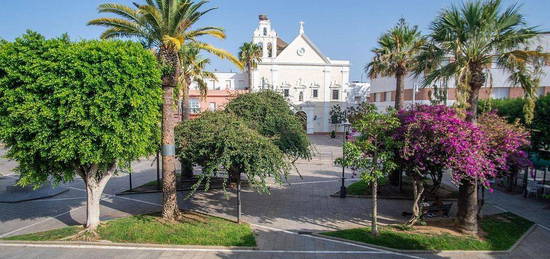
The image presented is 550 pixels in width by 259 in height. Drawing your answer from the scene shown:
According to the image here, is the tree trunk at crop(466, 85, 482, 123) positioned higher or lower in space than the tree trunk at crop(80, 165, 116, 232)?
higher

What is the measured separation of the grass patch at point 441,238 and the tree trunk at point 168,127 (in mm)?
6273

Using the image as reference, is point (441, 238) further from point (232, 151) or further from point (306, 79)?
point (306, 79)

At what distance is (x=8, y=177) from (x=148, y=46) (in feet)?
65.2

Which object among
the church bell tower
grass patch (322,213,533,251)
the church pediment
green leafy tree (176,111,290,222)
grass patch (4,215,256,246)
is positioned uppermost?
the church bell tower

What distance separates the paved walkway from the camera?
1098cm

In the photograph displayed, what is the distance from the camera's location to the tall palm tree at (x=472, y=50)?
37.1 feet

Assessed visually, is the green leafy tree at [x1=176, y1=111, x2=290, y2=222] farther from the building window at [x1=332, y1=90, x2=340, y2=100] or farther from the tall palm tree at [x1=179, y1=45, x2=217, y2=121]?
the building window at [x1=332, y1=90, x2=340, y2=100]

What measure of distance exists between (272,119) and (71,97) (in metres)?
9.42

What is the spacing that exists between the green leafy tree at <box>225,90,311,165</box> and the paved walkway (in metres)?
2.84

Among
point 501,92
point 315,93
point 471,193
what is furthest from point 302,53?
point 471,193

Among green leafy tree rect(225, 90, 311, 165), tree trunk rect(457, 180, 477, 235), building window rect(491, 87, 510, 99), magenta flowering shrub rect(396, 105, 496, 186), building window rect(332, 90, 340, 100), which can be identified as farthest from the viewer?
building window rect(332, 90, 340, 100)

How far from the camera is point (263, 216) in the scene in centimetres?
1509

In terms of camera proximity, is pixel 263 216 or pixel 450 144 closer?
pixel 450 144

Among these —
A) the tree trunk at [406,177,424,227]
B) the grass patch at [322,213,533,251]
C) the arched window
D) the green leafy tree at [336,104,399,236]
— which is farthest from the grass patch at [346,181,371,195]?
the arched window
